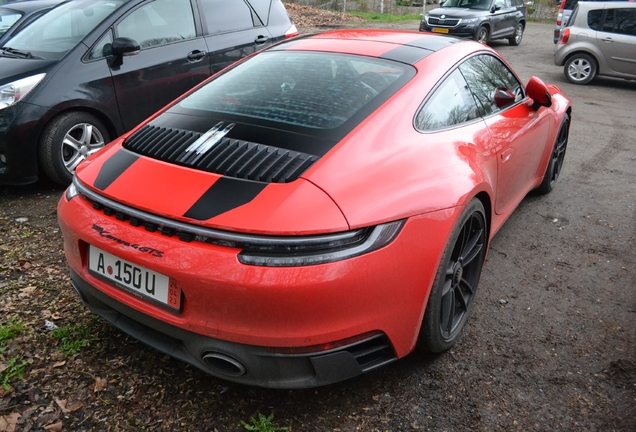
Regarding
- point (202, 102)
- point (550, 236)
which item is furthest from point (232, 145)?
point (550, 236)

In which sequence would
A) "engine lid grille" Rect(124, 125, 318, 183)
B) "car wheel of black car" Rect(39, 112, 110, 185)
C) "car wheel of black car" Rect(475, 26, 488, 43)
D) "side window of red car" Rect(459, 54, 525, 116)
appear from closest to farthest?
"engine lid grille" Rect(124, 125, 318, 183) → "side window of red car" Rect(459, 54, 525, 116) → "car wheel of black car" Rect(39, 112, 110, 185) → "car wheel of black car" Rect(475, 26, 488, 43)

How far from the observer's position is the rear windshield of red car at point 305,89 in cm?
251

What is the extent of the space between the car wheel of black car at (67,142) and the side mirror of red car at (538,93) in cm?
354

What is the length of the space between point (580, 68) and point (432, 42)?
29.5 feet

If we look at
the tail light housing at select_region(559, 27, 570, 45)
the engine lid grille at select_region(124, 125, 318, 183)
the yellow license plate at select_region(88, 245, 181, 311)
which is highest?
the engine lid grille at select_region(124, 125, 318, 183)

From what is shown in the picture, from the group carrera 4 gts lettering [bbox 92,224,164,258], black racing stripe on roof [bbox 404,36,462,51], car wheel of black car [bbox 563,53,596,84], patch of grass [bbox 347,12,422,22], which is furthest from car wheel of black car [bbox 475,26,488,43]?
carrera 4 gts lettering [bbox 92,224,164,258]

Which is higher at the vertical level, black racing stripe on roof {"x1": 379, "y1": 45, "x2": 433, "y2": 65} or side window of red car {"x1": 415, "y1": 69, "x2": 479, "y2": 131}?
black racing stripe on roof {"x1": 379, "y1": 45, "x2": 433, "y2": 65}

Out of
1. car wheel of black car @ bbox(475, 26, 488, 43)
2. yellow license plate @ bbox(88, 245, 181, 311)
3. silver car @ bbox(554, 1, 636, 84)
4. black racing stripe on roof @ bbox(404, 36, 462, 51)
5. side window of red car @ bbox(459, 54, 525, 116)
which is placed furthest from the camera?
car wheel of black car @ bbox(475, 26, 488, 43)

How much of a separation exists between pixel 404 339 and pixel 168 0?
4.54 metres

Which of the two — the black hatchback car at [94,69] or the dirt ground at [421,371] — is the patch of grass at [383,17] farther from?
the dirt ground at [421,371]

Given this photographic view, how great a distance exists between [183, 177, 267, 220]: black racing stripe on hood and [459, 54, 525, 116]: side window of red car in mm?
1636

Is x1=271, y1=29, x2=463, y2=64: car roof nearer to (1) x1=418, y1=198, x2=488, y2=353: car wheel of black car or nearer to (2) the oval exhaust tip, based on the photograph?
(1) x1=418, y1=198, x2=488, y2=353: car wheel of black car

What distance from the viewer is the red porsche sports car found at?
1.92 meters

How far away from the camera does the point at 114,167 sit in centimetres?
239
